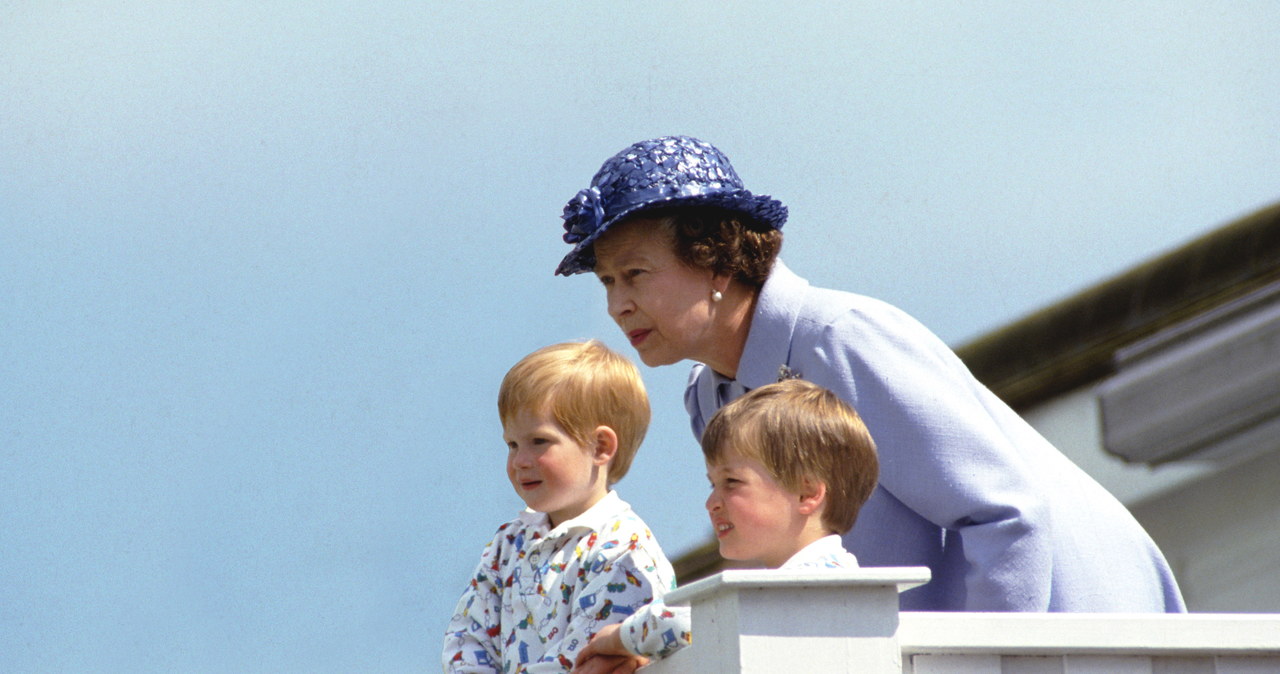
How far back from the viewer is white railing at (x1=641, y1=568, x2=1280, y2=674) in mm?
2408

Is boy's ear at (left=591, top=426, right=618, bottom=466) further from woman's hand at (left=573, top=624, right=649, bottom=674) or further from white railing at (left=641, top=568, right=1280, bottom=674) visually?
white railing at (left=641, top=568, right=1280, bottom=674)

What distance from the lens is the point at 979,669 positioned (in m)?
2.59

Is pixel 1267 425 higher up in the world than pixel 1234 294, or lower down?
lower down

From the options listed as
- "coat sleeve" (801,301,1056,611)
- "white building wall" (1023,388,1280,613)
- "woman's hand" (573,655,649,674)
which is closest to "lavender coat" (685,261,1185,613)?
"coat sleeve" (801,301,1056,611)

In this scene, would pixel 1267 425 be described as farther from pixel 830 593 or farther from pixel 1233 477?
pixel 830 593

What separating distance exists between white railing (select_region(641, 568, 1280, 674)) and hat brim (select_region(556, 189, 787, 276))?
48.0 inches

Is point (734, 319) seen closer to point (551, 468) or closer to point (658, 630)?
point (551, 468)

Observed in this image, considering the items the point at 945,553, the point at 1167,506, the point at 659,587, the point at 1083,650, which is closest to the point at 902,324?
the point at 945,553

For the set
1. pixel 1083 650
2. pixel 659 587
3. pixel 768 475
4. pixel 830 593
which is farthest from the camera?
pixel 659 587

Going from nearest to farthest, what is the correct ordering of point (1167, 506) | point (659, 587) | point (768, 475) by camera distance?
point (768, 475)
point (659, 587)
point (1167, 506)

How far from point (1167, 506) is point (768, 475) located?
6.01 metres

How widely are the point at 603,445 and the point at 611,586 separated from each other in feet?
1.39

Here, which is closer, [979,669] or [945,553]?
[979,669]

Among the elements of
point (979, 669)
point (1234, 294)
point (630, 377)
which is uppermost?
point (1234, 294)
